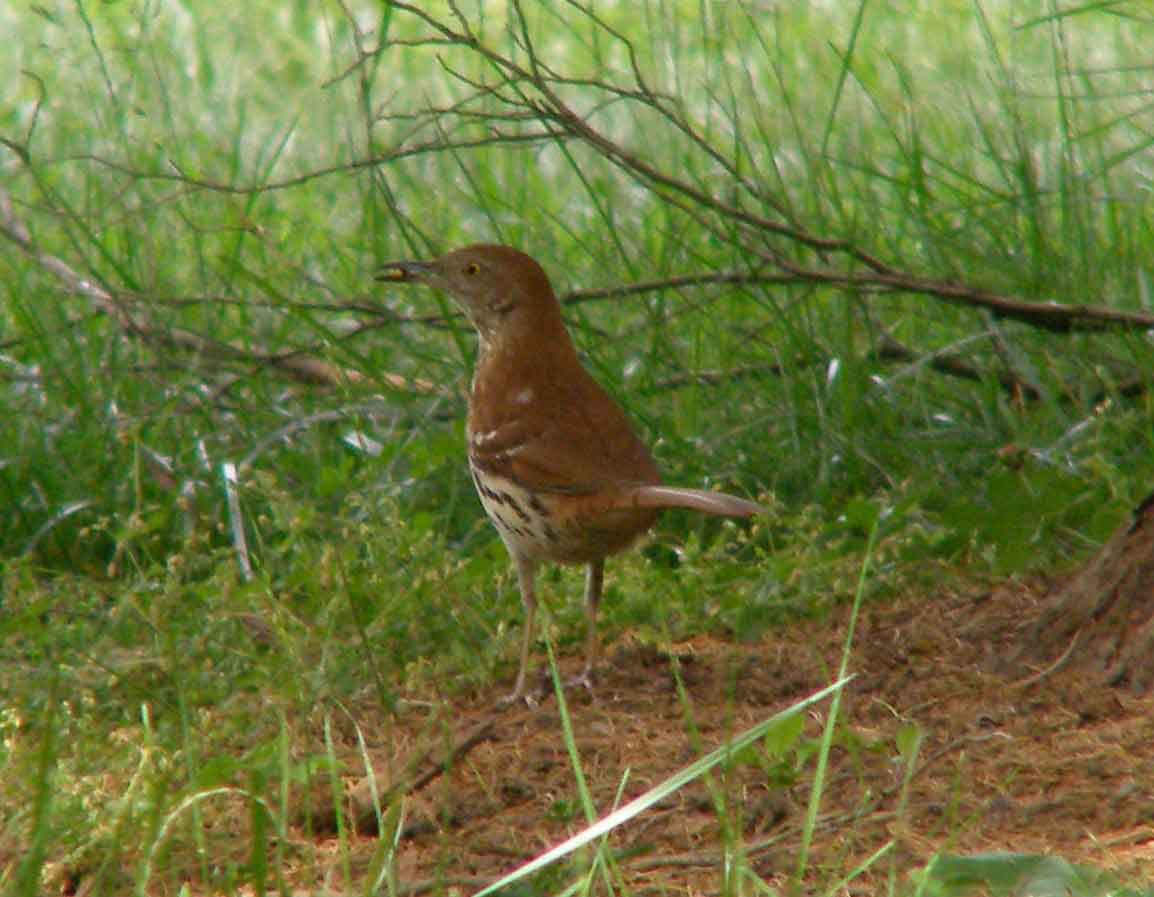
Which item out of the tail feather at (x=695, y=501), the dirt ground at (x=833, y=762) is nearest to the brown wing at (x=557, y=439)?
the tail feather at (x=695, y=501)

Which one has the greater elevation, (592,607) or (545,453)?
(545,453)

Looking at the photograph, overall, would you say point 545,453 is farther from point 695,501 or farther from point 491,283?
point 491,283

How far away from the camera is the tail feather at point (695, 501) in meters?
3.68

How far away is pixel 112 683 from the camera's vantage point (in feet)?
13.0

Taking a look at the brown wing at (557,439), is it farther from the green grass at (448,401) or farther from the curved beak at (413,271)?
the curved beak at (413,271)

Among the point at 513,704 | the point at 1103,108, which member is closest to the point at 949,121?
the point at 1103,108

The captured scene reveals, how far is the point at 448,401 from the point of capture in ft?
18.0

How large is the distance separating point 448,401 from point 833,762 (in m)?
2.30

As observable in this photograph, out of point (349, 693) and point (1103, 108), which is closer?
point (349, 693)

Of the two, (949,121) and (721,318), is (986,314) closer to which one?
(721,318)

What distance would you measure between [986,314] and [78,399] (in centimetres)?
243

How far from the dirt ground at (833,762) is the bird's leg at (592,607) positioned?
56mm

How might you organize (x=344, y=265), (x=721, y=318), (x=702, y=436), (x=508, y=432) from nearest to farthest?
(x=508, y=432) < (x=702, y=436) < (x=721, y=318) < (x=344, y=265)

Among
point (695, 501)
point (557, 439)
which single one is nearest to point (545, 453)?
point (557, 439)
